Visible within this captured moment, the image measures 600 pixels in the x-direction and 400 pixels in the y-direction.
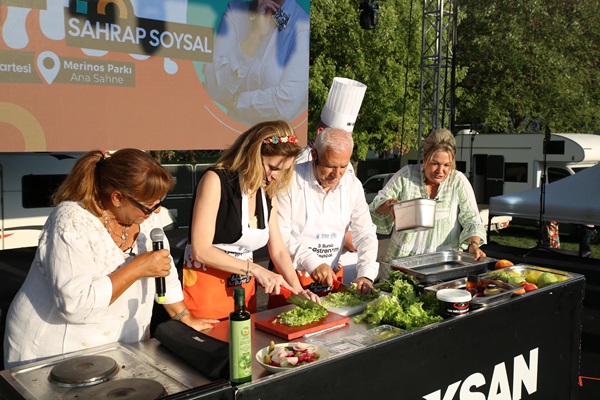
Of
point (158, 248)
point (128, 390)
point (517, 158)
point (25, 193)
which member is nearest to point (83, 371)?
point (128, 390)

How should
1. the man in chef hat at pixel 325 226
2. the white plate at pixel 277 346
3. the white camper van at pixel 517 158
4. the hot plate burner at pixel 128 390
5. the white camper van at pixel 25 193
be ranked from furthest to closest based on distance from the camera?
the white camper van at pixel 517 158
the white camper van at pixel 25 193
the man in chef hat at pixel 325 226
the white plate at pixel 277 346
the hot plate burner at pixel 128 390

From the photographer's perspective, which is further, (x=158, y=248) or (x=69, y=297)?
(x=158, y=248)

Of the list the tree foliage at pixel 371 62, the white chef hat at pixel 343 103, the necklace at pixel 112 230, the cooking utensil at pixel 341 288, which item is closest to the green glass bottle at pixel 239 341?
the necklace at pixel 112 230

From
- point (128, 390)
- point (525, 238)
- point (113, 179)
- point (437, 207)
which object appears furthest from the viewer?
point (525, 238)

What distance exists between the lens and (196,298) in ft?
7.61

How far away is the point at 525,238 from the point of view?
34.8 feet

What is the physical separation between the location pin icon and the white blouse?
4.37 m

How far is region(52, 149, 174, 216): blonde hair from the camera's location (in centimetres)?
Result: 173

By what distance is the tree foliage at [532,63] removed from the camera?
15172mm

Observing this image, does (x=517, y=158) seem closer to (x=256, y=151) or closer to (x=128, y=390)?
(x=256, y=151)

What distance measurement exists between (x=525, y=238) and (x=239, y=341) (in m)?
10.3

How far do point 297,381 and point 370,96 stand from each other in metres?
11.8

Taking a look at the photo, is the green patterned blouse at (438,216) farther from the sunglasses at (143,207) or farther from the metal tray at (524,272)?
the sunglasses at (143,207)

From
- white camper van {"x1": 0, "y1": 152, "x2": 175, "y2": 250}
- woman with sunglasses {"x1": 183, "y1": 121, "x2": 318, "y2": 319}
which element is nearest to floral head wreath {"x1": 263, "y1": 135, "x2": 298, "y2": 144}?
woman with sunglasses {"x1": 183, "y1": 121, "x2": 318, "y2": 319}
